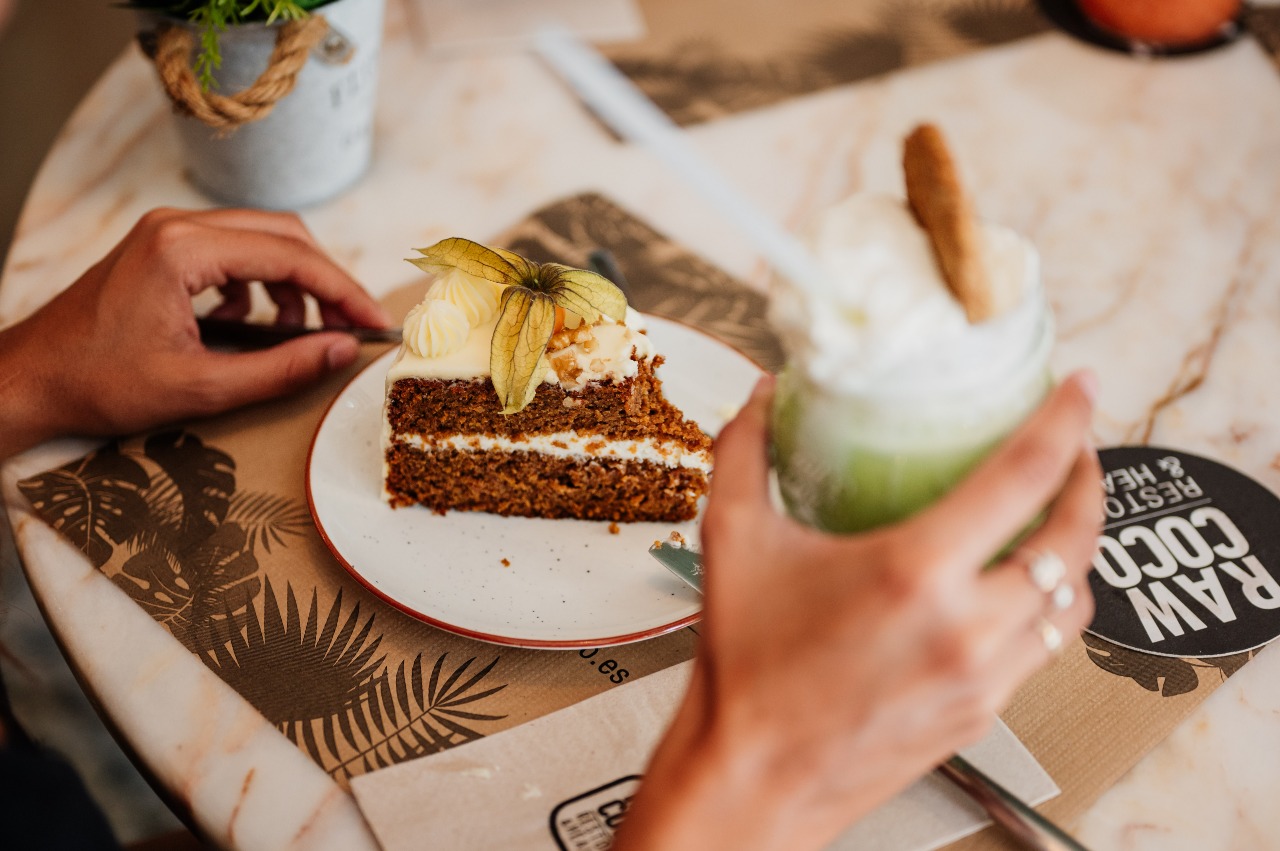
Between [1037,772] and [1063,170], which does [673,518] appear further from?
[1063,170]

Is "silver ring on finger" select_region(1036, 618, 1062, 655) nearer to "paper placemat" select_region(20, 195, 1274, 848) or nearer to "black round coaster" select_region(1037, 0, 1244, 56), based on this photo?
"paper placemat" select_region(20, 195, 1274, 848)

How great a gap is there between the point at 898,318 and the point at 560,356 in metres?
0.59

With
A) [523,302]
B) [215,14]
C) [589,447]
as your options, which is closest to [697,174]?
[523,302]

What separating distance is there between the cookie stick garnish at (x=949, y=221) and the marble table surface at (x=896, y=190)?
538 mm

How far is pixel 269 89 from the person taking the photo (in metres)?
1.42

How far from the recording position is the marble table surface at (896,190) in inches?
40.5

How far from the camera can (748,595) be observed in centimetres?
70

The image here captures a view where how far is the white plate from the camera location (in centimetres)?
108

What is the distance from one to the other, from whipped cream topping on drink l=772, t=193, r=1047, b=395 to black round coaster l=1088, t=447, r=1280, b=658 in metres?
0.50

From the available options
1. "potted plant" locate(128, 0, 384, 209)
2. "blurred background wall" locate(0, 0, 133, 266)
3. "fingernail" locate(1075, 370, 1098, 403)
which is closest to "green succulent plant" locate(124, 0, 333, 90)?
"potted plant" locate(128, 0, 384, 209)

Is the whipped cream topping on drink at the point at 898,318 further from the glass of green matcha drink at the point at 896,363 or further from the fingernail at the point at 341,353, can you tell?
the fingernail at the point at 341,353

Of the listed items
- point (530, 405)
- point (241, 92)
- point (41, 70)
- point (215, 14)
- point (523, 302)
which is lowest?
point (41, 70)

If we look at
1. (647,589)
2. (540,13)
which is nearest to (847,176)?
(540,13)

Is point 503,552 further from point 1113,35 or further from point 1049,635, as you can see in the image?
point 1113,35
